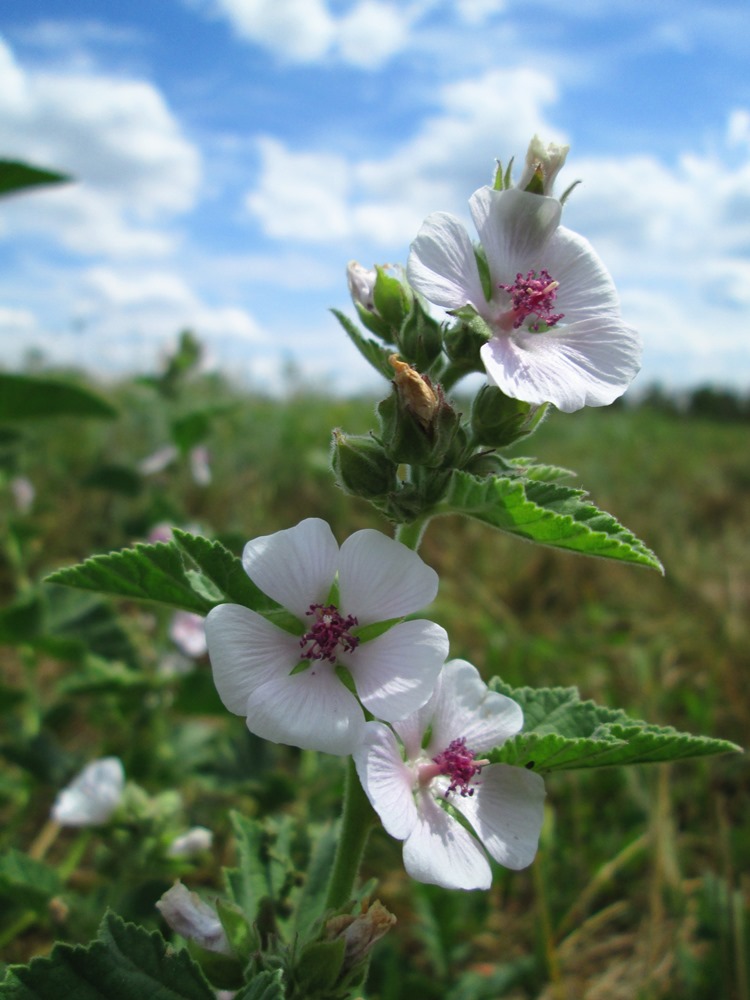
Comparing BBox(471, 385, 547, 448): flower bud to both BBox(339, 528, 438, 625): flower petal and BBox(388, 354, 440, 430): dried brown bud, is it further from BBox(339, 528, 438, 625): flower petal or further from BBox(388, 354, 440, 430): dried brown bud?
BBox(339, 528, 438, 625): flower petal

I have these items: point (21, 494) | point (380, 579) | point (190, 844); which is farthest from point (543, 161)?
point (21, 494)

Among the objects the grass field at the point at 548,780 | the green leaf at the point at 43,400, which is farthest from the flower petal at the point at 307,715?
the green leaf at the point at 43,400

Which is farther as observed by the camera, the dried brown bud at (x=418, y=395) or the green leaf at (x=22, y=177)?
the green leaf at (x=22, y=177)

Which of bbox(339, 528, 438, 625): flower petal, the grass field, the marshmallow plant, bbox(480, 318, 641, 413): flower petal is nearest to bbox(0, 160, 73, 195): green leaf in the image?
the grass field

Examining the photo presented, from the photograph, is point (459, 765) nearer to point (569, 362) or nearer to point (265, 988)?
point (265, 988)

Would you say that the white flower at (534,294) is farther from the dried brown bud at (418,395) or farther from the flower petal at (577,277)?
the dried brown bud at (418,395)
